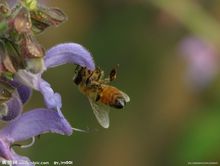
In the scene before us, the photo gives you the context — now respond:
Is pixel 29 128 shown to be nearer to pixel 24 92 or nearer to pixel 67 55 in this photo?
pixel 24 92

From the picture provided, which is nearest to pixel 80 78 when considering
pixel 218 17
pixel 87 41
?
pixel 218 17

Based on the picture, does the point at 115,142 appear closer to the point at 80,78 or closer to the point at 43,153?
the point at 43,153

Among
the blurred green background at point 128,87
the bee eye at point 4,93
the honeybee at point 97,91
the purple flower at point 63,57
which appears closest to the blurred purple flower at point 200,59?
the blurred green background at point 128,87

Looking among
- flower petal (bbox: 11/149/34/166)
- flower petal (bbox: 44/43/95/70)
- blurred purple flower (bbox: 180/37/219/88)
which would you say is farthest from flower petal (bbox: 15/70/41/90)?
blurred purple flower (bbox: 180/37/219/88)

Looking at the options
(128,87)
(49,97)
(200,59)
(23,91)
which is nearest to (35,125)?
(23,91)

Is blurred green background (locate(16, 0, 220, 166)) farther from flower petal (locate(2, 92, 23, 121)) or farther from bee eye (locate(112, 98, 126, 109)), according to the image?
flower petal (locate(2, 92, 23, 121))
